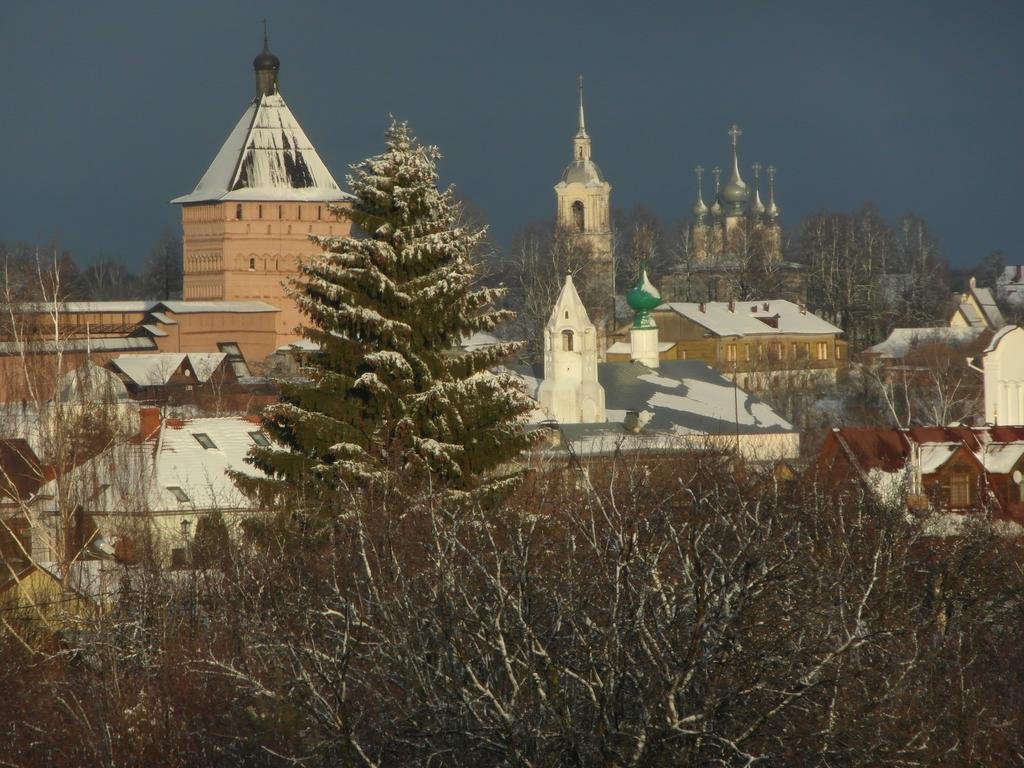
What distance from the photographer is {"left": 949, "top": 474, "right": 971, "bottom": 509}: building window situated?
70.2ft

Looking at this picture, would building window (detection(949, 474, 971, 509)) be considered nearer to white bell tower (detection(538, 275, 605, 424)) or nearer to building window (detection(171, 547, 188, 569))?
building window (detection(171, 547, 188, 569))

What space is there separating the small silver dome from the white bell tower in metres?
48.0

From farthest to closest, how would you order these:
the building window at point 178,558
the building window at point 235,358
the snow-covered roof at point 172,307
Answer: the snow-covered roof at point 172,307
the building window at point 235,358
the building window at point 178,558

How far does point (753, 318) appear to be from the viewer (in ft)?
208

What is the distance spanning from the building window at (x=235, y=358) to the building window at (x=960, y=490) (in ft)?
106

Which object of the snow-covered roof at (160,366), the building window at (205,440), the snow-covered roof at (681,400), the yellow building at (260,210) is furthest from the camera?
the yellow building at (260,210)

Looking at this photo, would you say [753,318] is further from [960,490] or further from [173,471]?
[960,490]

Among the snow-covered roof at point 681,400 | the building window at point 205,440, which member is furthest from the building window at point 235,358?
the building window at point 205,440

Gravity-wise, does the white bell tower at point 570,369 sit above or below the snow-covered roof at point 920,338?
below

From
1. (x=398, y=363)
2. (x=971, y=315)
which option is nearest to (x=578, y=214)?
(x=971, y=315)

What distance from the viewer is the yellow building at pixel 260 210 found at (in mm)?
64625

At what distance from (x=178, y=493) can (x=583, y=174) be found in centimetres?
6235

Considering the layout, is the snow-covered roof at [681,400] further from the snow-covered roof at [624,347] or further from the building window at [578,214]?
the building window at [578,214]

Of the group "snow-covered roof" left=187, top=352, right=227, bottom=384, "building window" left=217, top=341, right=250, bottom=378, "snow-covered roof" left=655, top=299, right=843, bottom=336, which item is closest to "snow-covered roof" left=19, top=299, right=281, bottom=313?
"building window" left=217, top=341, right=250, bottom=378
